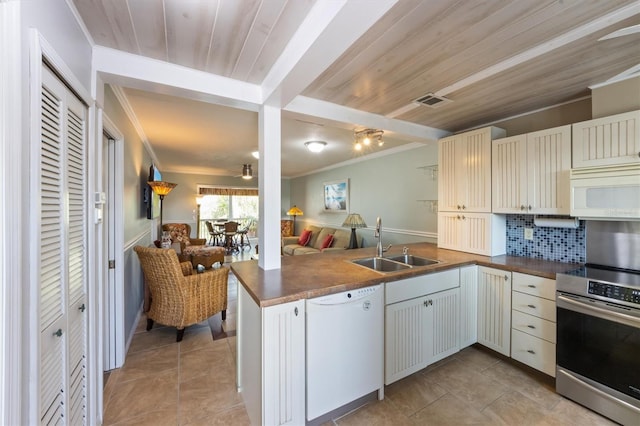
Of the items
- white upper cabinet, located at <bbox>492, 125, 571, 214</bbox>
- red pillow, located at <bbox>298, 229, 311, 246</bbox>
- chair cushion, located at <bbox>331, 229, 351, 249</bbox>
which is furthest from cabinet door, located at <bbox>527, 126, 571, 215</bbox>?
red pillow, located at <bbox>298, 229, 311, 246</bbox>

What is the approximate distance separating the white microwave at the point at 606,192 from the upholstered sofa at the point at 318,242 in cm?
343

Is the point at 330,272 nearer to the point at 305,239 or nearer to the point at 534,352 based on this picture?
the point at 534,352

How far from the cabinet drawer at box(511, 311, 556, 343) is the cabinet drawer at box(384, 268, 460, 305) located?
1.69 ft

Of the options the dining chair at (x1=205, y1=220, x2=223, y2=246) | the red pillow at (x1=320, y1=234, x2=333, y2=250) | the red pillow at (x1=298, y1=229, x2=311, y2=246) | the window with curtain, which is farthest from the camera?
the window with curtain

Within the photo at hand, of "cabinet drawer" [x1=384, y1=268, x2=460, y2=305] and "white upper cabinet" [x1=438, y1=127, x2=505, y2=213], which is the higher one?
"white upper cabinet" [x1=438, y1=127, x2=505, y2=213]

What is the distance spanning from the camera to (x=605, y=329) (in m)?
1.66

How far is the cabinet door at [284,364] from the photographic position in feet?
4.69

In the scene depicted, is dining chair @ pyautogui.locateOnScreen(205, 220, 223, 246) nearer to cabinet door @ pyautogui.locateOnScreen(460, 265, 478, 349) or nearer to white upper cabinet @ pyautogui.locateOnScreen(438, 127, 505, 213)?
white upper cabinet @ pyautogui.locateOnScreen(438, 127, 505, 213)

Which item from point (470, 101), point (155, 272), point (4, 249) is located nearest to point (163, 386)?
point (155, 272)

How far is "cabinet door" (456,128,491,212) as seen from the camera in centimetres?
263

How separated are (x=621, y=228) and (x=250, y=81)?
3065mm

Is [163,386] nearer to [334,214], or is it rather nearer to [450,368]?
[450,368]

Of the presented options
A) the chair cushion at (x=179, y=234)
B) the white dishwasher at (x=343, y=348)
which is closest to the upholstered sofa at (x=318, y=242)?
the chair cushion at (x=179, y=234)

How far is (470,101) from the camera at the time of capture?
2.32 metres
